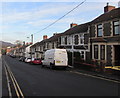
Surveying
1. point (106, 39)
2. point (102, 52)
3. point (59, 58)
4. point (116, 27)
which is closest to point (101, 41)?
point (106, 39)

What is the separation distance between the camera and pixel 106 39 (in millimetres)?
23594

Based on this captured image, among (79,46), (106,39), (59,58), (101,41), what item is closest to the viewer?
(59,58)

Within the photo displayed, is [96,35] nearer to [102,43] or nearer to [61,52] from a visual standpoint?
[102,43]

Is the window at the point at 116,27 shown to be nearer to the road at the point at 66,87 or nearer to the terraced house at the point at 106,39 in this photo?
the terraced house at the point at 106,39

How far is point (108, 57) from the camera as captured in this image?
75.4 ft

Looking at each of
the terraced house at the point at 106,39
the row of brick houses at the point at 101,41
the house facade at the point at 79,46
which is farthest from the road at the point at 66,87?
the house facade at the point at 79,46

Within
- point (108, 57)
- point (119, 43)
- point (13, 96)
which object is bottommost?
point (13, 96)

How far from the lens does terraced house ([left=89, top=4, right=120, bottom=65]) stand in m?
22.1

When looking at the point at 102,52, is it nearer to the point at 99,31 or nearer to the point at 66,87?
the point at 99,31

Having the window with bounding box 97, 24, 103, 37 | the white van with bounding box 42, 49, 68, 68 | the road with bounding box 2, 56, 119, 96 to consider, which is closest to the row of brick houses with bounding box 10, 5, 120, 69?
the window with bounding box 97, 24, 103, 37

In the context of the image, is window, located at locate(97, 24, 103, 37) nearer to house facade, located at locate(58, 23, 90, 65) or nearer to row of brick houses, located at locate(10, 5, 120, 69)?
row of brick houses, located at locate(10, 5, 120, 69)

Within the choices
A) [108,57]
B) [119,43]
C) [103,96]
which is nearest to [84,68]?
[108,57]

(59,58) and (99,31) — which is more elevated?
(99,31)

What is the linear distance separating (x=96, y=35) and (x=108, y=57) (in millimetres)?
4362
